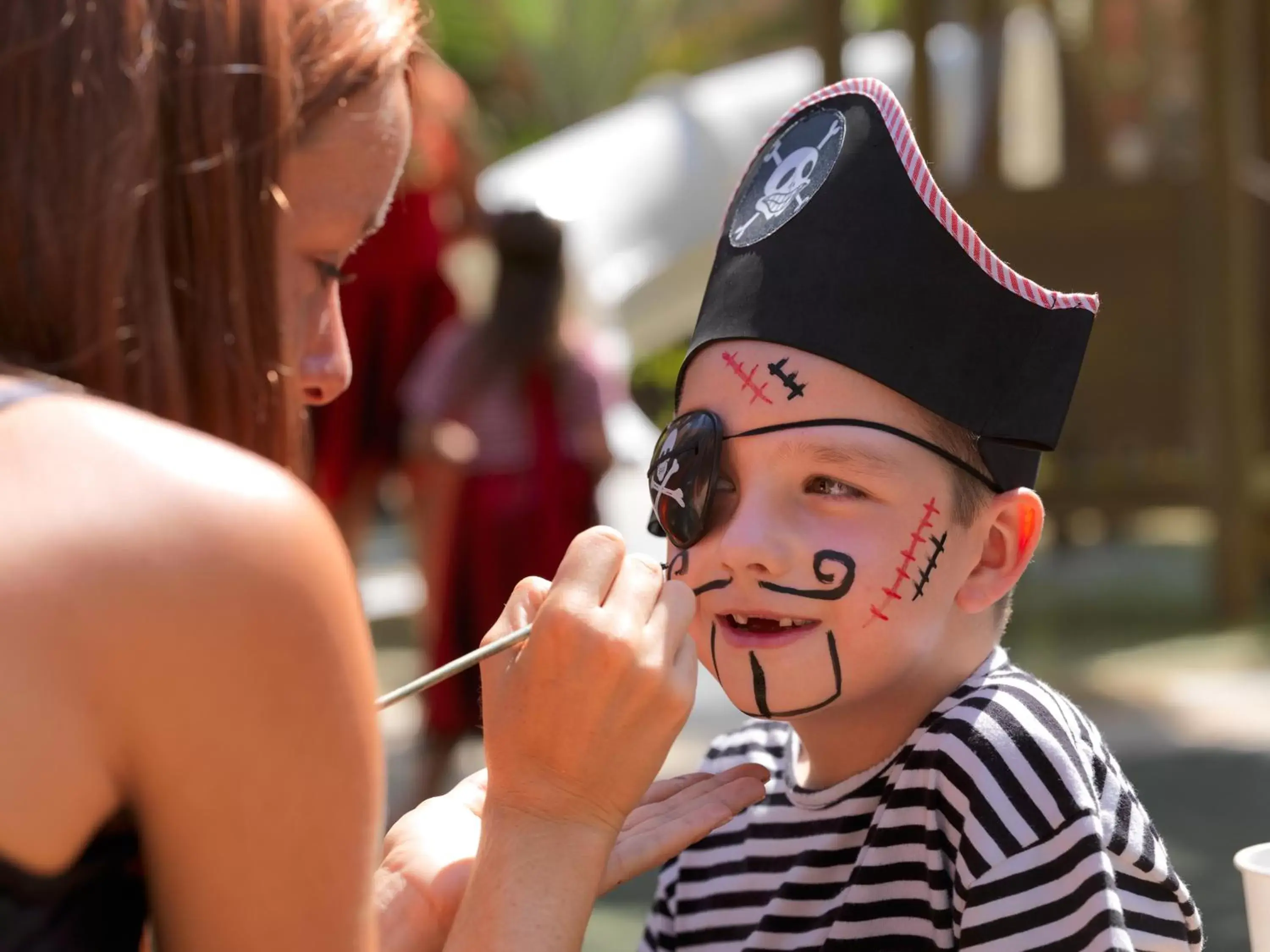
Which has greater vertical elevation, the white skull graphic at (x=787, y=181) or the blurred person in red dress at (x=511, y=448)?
the white skull graphic at (x=787, y=181)

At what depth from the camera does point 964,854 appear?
1489 mm

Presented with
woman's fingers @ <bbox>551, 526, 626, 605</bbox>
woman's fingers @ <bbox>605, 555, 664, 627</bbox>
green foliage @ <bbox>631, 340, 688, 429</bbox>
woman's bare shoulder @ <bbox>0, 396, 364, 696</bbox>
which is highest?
woman's bare shoulder @ <bbox>0, 396, 364, 696</bbox>

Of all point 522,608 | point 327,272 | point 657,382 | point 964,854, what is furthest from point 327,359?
point 657,382

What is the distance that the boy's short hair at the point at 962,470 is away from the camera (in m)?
1.68

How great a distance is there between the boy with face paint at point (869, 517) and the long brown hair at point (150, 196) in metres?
0.52

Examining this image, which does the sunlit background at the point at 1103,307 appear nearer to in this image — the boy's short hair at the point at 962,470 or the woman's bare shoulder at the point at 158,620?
the boy's short hair at the point at 962,470

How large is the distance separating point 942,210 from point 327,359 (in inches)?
25.6

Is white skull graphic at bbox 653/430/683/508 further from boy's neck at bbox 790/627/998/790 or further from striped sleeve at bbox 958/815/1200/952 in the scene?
striped sleeve at bbox 958/815/1200/952

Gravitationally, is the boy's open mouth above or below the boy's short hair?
below

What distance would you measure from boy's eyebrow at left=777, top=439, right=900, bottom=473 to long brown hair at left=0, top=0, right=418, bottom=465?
1.75 feet

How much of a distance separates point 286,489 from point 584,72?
18151 millimetres

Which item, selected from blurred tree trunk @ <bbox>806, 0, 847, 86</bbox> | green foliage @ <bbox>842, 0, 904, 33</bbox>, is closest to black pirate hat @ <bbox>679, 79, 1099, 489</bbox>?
blurred tree trunk @ <bbox>806, 0, 847, 86</bbox>

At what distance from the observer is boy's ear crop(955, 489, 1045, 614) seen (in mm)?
1717

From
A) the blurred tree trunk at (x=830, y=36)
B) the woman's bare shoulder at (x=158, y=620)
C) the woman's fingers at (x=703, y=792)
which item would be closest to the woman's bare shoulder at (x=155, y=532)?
the woman's bare shoulder at (x=158, y=620)
